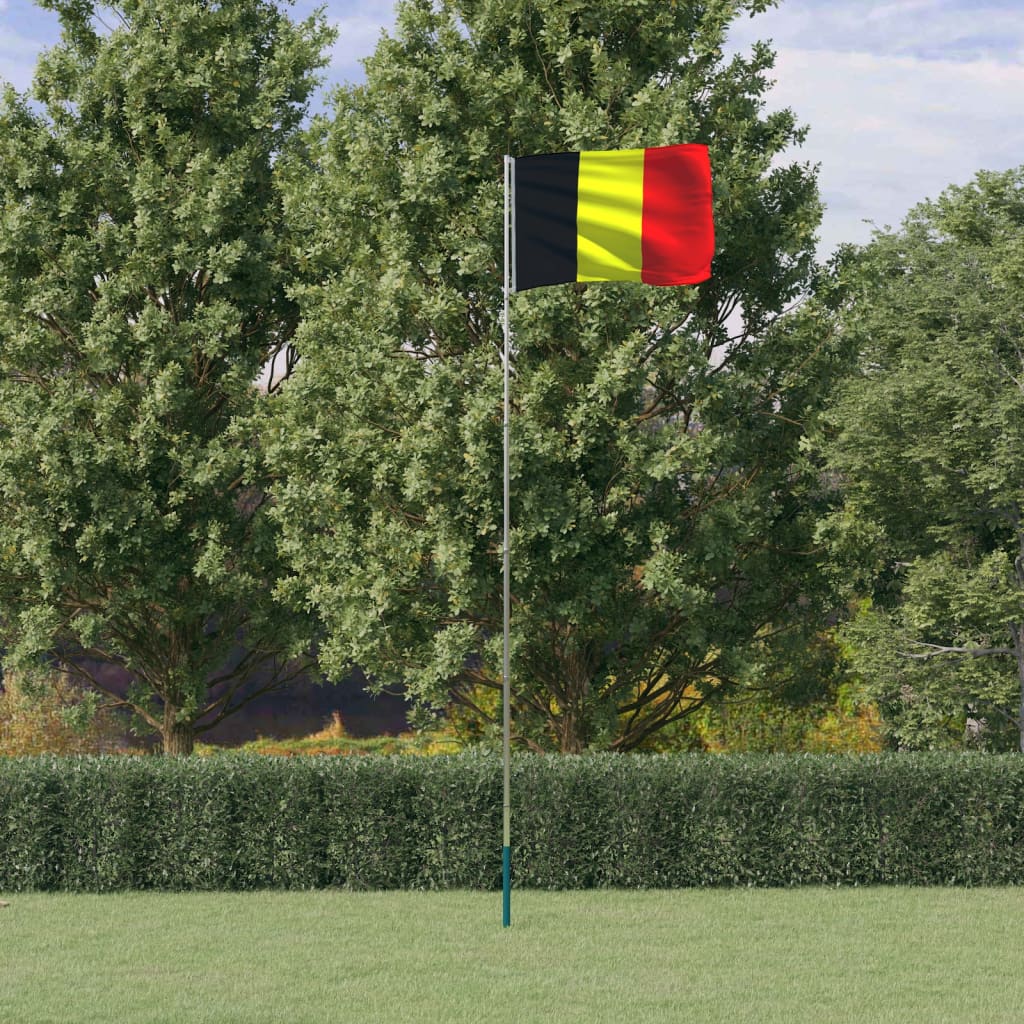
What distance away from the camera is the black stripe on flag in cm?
1145

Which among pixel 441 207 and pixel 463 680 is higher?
pixel 441 207

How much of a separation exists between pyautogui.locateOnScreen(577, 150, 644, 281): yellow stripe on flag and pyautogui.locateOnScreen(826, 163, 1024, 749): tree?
4166mm

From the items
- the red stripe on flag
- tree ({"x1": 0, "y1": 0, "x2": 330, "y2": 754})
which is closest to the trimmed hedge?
tree ({"x1": 0, "y1": 0, "x2": 330, "y2": 754})

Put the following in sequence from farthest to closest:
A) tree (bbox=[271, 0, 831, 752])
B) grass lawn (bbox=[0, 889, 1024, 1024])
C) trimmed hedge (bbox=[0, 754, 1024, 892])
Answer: tree (bbox=[271, 0, 831, 752]) < trimmed hedge (bbox=[0, 754, 1024, 892]) < grass lawn (bbox=[0, 889, 1024, 1024])

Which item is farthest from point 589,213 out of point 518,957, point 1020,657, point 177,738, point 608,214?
point 177,738

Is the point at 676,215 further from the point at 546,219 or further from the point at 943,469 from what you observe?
the point at 943,469

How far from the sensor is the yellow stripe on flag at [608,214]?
1144 cm

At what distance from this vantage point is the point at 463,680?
1745 cm

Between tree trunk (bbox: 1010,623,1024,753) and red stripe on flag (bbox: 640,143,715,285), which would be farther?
tree trunk (bbox: 1010,623,1024,753)

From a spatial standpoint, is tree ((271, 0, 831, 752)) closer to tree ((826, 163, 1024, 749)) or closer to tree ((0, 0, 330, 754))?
tree ((826, 163, 1024, 749))

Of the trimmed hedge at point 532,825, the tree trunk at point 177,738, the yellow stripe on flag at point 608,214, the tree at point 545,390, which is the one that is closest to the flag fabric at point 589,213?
the yellow stripe on flag at point 608,214

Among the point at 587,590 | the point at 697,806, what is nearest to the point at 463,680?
the point at 587,590

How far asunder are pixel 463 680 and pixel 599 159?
7.95 metres

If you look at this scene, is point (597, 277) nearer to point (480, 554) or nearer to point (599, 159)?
point (599, 159)
